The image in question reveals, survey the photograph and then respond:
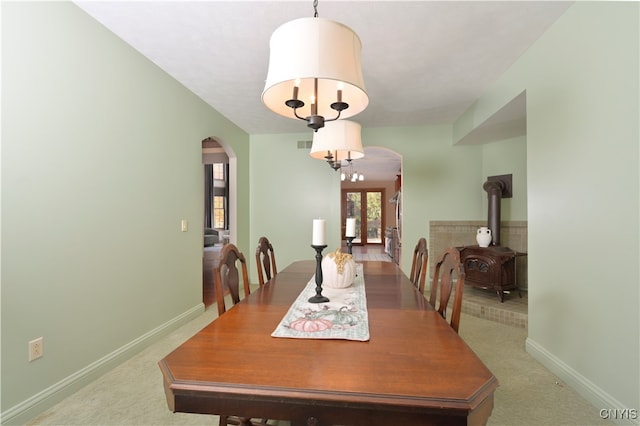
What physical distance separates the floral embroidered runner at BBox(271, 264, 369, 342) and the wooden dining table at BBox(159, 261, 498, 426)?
0.16ft

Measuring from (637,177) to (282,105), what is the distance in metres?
1.86

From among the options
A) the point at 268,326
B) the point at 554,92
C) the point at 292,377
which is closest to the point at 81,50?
the point at 268,326

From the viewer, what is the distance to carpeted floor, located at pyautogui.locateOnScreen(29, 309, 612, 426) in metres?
1.78

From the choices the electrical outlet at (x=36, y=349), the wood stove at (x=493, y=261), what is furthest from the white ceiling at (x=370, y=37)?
the electrical outlet at (x=36, y=349)

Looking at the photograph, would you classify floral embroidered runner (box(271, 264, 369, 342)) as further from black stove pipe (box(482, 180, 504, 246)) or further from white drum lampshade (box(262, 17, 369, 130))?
black stove pipe (box(482, 180, 504, 246))

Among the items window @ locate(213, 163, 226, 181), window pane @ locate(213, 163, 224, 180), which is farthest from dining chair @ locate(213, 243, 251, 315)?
window pane @ locate(213, 163, 224, 180)

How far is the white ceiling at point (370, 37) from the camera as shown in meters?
2.09

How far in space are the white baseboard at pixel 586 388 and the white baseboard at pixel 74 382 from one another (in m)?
3.24

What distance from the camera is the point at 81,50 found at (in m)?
2.14

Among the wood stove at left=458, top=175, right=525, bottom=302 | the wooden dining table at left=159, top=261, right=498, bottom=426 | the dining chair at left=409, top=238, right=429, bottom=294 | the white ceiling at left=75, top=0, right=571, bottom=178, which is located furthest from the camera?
the wood stove at left=458, top=175, right=525, bottom=302

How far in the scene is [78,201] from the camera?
83.1 inches

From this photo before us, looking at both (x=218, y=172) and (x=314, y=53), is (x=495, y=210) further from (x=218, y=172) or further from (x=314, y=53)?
(x=218, y=172)

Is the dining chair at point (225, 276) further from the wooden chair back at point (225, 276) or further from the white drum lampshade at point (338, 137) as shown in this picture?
the white drum lampshade at point (338, 137)

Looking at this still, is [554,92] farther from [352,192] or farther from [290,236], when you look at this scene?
[352,192]
